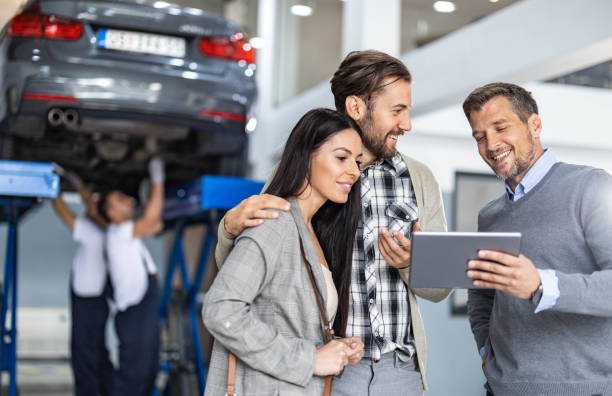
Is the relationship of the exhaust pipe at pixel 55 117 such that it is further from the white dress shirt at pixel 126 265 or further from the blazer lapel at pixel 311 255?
the blazer lapel at pixel 311 255

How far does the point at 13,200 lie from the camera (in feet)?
11.4

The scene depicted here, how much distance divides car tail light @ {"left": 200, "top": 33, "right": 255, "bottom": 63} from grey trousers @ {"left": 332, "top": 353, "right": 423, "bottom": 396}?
2.25 metres

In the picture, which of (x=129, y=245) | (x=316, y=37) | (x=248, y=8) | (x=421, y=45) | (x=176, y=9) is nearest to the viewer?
(x=176, y=9)

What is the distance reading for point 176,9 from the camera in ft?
12.0

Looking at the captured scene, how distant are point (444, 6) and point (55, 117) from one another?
2642 mm

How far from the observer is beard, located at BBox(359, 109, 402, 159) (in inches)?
78.7

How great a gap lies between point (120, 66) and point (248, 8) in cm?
764

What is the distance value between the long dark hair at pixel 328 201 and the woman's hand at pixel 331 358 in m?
0.19

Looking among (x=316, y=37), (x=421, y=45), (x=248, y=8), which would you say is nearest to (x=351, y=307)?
(x=421, y=45)

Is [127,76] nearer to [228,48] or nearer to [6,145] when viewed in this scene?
[228,48]

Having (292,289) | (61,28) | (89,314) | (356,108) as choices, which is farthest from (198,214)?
(292,289)

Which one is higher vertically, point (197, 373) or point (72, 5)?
point (72, 5)

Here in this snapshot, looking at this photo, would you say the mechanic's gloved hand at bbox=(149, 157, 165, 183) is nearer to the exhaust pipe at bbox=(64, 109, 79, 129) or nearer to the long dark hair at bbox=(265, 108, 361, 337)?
the exhaust pipe at bbox=(64, 109, 79, 129)

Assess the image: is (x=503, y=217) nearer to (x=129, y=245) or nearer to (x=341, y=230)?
(x=341, y=230)
